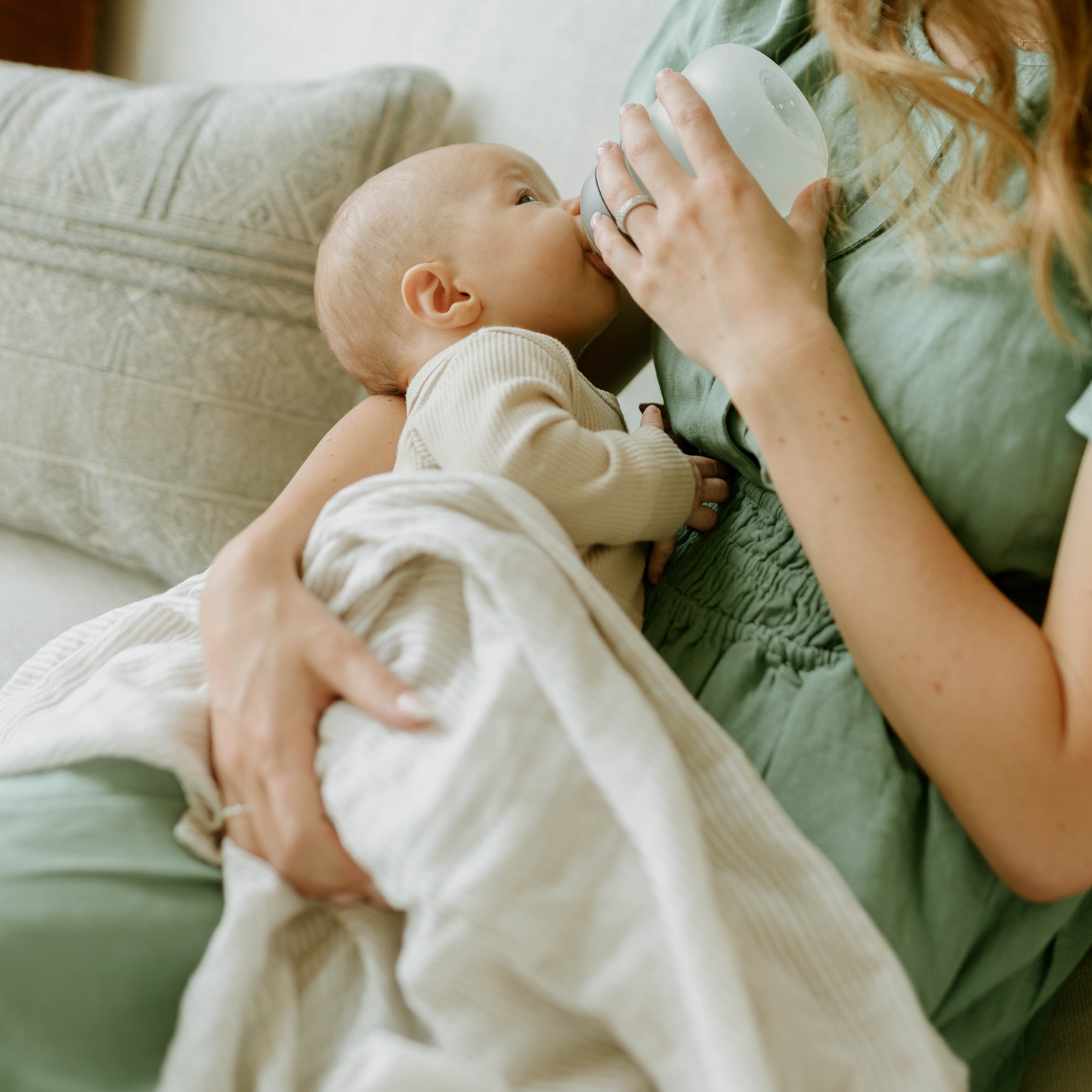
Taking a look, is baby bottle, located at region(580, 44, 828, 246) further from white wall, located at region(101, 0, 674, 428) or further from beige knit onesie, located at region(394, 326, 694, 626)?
white wall, located at region(101, 0, 674, 428)

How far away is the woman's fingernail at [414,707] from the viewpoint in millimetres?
555

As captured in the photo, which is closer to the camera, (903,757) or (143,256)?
(903,757)

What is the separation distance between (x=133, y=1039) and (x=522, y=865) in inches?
10.1

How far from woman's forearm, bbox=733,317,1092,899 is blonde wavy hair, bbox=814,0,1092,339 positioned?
5.1 inches

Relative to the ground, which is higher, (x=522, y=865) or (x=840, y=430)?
(x=840, y=430)

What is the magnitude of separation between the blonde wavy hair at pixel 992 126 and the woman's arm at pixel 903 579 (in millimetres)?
100

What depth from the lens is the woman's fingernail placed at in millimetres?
555

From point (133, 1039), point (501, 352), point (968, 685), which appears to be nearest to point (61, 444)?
point (501, 352)

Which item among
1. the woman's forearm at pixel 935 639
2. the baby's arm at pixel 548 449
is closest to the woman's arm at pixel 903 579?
the woman's forearm at pixel 935 639

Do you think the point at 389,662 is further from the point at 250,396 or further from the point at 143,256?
the point at 143,256

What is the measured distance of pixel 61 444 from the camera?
3.86 ft

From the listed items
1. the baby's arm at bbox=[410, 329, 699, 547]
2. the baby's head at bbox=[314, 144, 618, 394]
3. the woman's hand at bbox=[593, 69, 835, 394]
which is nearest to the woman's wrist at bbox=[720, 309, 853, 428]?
the woman's hand at bbox=[593, 69, 835, 394]

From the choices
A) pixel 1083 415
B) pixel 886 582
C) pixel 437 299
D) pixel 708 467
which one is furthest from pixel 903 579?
pixel 437 299

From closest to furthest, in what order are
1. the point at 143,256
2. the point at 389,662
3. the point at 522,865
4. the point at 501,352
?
the point at 522,865 < the point at 389,662 < the point at 501,352 < the point at 143,256
